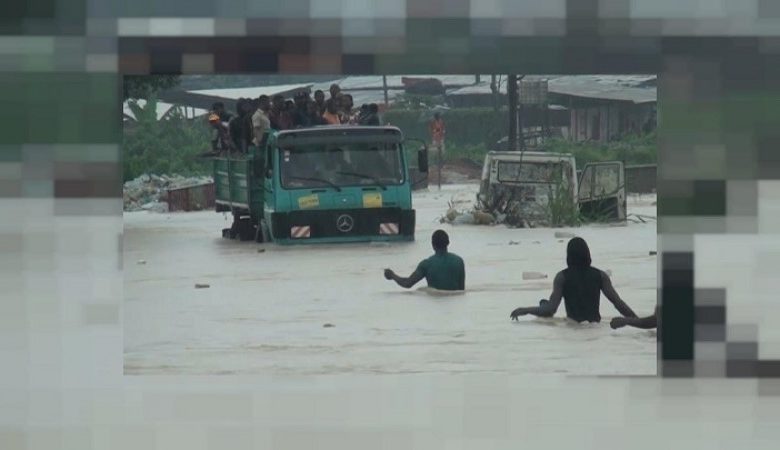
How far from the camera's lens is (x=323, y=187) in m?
14.4

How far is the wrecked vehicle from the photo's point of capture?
14219 mm

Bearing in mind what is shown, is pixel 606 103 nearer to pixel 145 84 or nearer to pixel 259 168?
pixel 259 168

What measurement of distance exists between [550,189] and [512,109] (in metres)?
0.62

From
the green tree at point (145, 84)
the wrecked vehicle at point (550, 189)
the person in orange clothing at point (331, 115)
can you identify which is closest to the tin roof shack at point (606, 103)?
the wrecked vehicle at point (550, 189)

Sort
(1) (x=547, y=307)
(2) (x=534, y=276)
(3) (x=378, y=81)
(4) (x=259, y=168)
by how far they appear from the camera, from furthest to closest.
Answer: (4) (x=259, y=168), (2) (x=534, y=276), (1) (x=547, y=307), (3) (x=378, y=81)

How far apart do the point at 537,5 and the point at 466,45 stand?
1.66 feet

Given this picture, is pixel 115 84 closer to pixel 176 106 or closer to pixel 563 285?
pixel 176 106

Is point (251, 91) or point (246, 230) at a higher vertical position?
point (251, 91)

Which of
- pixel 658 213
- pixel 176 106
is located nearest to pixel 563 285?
pixel 658 213

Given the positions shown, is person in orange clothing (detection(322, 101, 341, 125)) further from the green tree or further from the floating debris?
the floating debris

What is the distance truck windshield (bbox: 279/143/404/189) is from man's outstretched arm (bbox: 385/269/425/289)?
2.06 ft

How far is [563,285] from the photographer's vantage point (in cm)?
1412

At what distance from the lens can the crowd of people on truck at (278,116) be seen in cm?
1418

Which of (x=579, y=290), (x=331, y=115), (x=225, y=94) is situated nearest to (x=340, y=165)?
(x=331, y=115)
